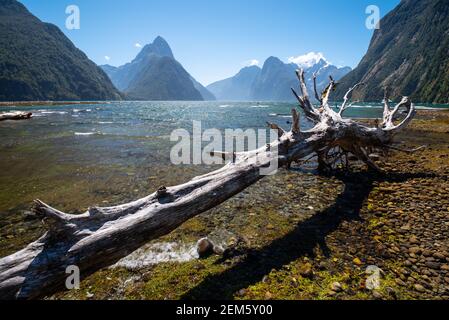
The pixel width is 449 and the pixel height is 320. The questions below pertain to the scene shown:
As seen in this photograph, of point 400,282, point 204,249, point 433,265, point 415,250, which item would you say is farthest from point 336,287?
point 204,249

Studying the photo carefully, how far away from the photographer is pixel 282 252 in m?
4.80

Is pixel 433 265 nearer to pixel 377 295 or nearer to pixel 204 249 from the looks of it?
pixel 377 295

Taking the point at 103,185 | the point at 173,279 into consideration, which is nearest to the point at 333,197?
the point at 173,279

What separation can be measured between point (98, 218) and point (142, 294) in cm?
137

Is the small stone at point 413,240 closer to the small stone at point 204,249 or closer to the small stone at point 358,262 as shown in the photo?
the small stone at point 358,262

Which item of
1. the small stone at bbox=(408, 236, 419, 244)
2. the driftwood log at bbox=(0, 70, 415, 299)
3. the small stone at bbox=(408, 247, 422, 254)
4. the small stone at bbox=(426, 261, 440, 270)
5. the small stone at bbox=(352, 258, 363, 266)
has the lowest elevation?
the small stone at bbox=(352, 258, 363, 266)

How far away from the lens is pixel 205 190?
482 cm

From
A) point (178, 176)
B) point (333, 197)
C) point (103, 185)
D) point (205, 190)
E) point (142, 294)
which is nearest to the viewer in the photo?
point (142, 294)

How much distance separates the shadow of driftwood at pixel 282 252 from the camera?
3910 millimetres

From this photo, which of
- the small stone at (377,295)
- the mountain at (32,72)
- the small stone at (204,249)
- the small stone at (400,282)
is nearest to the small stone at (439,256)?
the small stone at (400,282)

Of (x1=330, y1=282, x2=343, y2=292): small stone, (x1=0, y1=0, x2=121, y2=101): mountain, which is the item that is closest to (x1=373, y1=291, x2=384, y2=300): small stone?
(x1=330, y1=282, x2=343, y2=292): small stone

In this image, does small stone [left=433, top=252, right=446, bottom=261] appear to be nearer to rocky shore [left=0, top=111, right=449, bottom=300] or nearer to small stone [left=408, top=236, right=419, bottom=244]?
rocky shore [left=0, top=111, right=449, bottom=300]

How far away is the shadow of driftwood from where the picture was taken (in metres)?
3.91
